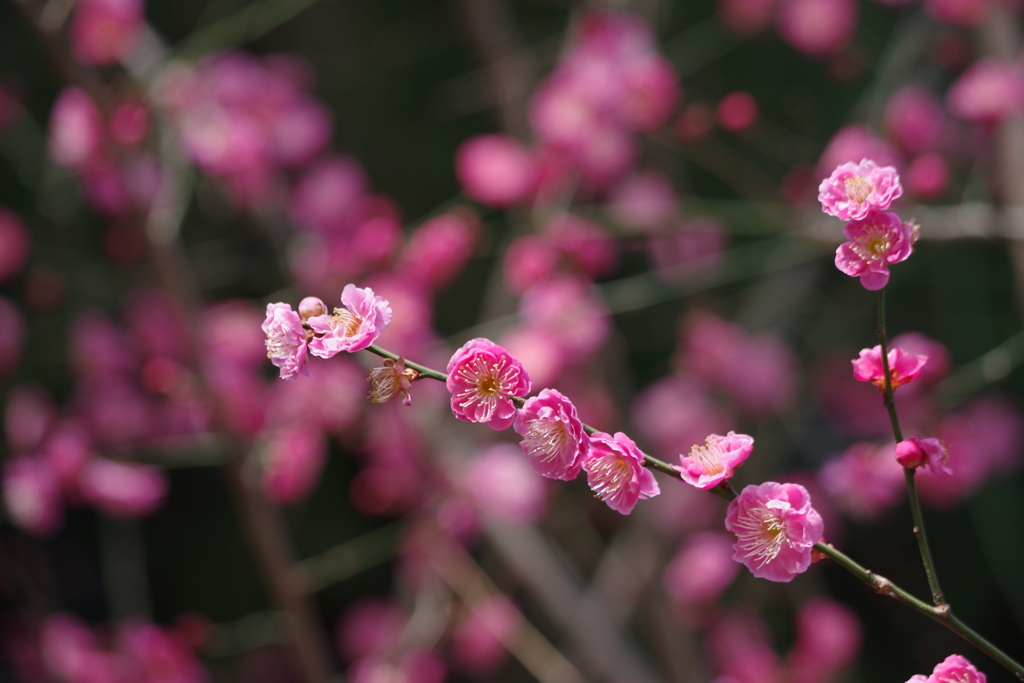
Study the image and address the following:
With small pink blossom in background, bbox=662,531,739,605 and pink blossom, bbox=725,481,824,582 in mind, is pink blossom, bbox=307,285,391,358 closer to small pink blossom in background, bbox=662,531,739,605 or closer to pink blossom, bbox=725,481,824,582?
pink blossom, bbox=725,481,824,582

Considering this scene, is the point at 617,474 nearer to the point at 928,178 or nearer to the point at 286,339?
the point at 286,339

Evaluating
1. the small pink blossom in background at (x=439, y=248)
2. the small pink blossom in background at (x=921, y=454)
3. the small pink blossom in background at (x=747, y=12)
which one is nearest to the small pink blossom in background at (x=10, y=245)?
the small pink blossom in background at (x=439, y=248)

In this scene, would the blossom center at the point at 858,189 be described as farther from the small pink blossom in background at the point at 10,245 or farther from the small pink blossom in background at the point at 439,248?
the small pink blossom in background at the point at 10,245

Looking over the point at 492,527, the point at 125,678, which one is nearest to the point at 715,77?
the point at 492,527

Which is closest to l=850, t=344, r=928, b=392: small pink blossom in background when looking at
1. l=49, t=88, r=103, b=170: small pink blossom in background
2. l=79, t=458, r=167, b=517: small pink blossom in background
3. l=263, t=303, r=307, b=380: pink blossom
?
l=263, t=303, r=307, b=380: pink blossom

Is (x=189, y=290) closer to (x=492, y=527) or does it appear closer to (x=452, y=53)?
(x=492, y=527)

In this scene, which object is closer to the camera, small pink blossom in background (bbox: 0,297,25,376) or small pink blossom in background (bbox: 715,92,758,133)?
small pink blossom in background (bbox: 715,92,758,133)
